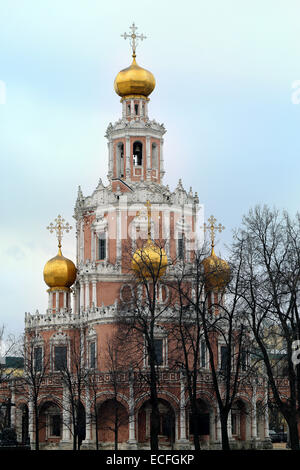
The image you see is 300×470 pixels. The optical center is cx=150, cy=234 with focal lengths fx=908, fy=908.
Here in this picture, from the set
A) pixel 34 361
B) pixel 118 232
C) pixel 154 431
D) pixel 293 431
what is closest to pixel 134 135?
pixel 118 232

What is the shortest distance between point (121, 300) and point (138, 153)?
1330 centimetres

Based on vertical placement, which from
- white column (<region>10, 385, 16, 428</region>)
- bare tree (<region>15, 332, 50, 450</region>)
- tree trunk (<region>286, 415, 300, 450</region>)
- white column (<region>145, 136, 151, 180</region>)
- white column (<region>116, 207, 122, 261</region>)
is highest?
white column (<region>145, 136, 151, 180</region>)

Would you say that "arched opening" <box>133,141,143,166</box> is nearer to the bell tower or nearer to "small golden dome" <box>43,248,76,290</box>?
the bell tower

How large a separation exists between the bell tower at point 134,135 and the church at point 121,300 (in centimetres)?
8

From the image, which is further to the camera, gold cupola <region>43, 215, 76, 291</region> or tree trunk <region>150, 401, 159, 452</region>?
gold cupola <region>43, 215, 76, 291</region>

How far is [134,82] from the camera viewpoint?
227 ft

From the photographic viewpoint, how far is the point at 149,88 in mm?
69375

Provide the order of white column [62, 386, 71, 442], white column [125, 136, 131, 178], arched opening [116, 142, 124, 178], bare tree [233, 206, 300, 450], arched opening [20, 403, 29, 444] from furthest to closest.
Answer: arched opening [116, 142, 124, 178], arched opening [20, 403, 29, 444], white column [125, 136, 131, 178], white column [62, 386, 71, 442], bare tree [233, 206, 300, 450]

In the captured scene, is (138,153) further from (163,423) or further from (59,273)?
(163,423)

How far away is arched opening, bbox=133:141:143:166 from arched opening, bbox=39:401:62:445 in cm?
1927

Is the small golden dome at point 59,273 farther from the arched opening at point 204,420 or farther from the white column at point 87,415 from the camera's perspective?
the arched opening at point 204,420

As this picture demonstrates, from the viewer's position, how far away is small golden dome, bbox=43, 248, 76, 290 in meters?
68.0

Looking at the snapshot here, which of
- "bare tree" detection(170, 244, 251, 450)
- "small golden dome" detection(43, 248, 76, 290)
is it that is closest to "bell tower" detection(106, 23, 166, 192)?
"small golden dome" detection(43, 248, 76, 290)

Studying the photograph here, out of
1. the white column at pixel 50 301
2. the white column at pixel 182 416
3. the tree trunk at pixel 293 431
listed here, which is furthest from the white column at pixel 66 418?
the tree trunk at pixel 293 431
